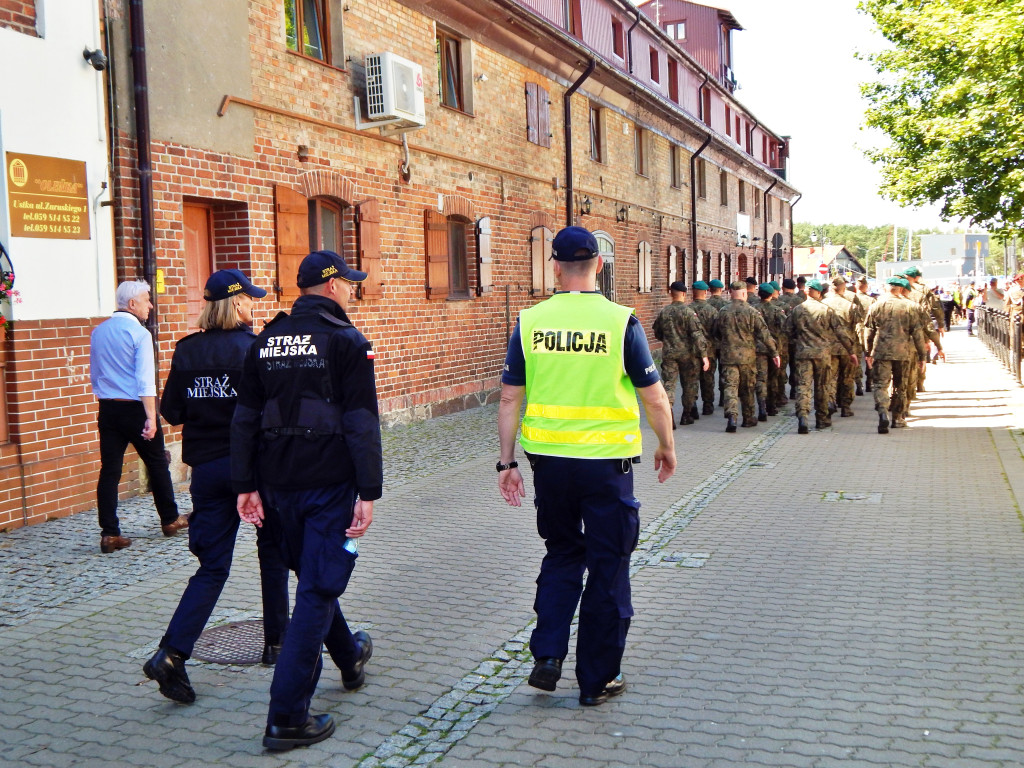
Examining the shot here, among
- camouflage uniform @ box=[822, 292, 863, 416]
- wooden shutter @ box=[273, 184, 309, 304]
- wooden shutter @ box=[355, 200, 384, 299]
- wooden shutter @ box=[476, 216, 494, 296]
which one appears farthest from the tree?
wooden shutter @ box=[273, 184, 309, 304]

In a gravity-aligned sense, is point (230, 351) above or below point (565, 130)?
below

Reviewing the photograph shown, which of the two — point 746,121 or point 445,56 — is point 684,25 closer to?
point 746,121

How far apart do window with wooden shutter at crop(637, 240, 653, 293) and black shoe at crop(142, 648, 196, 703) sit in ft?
70.7

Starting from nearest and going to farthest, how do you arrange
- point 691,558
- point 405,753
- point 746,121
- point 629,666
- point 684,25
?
point 405,753 < point 629,666 < point 691,558 < point 684,25 < point 746,121

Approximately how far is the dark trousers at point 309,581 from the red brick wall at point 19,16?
6.00 metres

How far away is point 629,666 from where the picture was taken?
4.75 metres

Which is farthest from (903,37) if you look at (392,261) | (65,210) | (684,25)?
(65,210)

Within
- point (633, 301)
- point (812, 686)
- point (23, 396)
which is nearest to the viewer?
point (812, 686)

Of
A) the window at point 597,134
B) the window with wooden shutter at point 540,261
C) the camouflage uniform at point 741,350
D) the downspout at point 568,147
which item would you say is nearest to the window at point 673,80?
the window at point 597,134

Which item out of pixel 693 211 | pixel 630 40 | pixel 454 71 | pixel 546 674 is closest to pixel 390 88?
pixel 454 71

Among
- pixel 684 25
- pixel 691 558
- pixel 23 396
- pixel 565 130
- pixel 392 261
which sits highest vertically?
pixel 684 25

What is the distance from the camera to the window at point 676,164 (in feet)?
94.6

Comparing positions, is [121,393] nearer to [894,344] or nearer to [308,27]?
[308,27]

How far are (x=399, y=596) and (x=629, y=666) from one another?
1.73 metres
